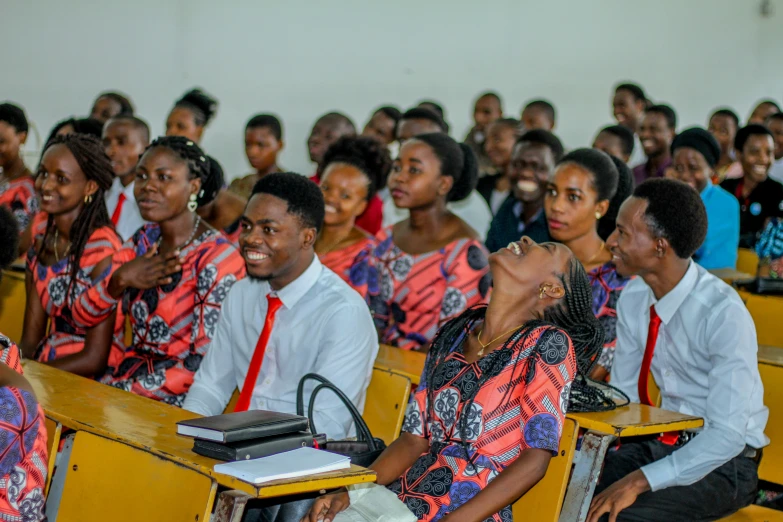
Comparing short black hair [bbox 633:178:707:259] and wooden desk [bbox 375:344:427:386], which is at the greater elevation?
short black hair [bbox 633:178:707:259]

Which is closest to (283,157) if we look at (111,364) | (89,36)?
(89,36)

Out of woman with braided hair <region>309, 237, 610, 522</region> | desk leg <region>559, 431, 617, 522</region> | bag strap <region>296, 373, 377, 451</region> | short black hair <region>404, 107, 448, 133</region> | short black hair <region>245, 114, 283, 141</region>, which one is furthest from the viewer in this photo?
short black hair <region>245, 114, 283, 141</region>

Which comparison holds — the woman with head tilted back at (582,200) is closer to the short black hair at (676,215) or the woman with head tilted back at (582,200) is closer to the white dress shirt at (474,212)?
the short black hair at (676,215)

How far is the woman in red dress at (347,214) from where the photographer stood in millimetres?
4281

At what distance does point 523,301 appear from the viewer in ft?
8.19

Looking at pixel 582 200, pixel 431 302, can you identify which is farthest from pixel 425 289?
pixel 582 200

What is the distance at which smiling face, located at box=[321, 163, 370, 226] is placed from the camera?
4.34m

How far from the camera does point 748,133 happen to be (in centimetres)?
632

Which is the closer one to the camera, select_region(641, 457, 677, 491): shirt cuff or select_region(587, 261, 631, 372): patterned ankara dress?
select_region(641, 457, 677, 491): shirt cuff

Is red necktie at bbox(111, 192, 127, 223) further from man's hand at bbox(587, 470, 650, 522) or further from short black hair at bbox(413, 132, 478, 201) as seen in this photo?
man's hand at bbox(587, 470, 650, 522)

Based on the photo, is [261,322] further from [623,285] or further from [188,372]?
[623,285]

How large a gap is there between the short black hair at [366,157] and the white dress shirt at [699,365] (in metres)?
1.71

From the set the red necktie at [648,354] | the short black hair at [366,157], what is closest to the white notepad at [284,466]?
the red necktie at [648,354]

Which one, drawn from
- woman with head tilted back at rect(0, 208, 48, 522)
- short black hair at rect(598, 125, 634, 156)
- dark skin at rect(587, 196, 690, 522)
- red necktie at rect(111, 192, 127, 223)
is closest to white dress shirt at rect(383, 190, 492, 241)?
short black hair at rect(598, 125, 634, 156)
